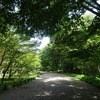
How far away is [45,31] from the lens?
5.56 m

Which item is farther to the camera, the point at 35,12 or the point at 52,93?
the point at 52,93

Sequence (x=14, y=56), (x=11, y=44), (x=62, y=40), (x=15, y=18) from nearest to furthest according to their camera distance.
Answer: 1. (x=15, y=18)
2. (x=62, y=40)
3. (x=11, y=44)
4. (x=14, y=56)

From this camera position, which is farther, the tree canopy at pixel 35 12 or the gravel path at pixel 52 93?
the gravel path at pixel 52 93

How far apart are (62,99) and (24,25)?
551cm

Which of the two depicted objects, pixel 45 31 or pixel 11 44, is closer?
pixel 45 31

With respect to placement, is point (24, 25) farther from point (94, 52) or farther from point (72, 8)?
point (94, 52)

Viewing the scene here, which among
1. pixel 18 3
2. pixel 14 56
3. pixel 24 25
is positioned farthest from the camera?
pixel 14 56

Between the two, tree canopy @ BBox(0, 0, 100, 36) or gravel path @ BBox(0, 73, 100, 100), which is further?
gravel path @ BBox(0, 73, 100, 100)

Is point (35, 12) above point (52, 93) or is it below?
above

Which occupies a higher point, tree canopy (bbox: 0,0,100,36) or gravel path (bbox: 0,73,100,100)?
tree canopy (bbox: 0,0,100,36)

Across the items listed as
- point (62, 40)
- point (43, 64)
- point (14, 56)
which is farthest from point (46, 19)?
point (43, 64)

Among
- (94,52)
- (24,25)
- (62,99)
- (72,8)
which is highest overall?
(72,8)

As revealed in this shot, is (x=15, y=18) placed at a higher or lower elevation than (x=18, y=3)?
lower

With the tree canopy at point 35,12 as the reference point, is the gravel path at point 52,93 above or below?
below
